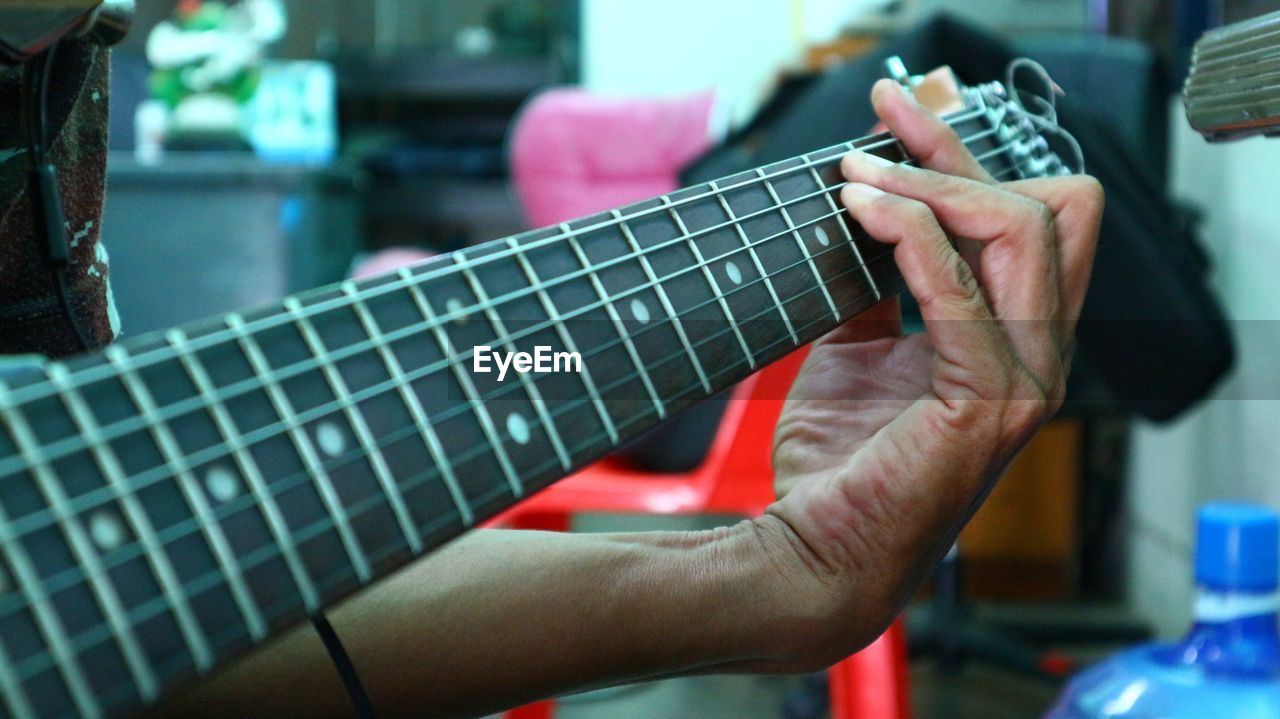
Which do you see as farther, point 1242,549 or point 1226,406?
point 1226,406

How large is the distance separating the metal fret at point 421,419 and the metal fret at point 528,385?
39mm

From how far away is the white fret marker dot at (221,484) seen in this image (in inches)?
12.8

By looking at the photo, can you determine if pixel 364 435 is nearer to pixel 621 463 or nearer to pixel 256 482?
pixel 256 482

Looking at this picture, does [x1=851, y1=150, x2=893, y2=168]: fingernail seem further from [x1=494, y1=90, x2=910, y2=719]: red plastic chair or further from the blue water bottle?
the blue water bottle

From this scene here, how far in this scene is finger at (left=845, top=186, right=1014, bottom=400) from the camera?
0.50 meters

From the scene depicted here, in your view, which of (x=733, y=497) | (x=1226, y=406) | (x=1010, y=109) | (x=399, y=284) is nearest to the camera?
(x=399, y=284)

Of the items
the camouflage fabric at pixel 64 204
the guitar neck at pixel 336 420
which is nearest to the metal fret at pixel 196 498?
the guitar neck at pixel 336 420

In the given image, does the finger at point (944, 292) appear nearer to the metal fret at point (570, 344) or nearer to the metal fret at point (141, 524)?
the metal fret at point (570, 344)

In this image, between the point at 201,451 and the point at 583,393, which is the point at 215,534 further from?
the point at 583,393

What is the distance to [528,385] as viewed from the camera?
0.39 meters

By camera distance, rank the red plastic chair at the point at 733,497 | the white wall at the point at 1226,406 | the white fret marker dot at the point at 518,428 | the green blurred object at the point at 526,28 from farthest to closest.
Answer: the green blurred object at the point at 526,28 < the white wall at the point at 1226,406 < the red plastic chair at the point at 733,497 < the white fret marker dot at the point at 518,428

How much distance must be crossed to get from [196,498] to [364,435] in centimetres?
5

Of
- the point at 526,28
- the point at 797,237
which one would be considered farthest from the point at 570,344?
the point at 526,28

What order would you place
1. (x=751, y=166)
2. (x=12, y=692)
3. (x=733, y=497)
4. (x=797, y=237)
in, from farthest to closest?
(x=751, y=166) < (x=733, y=497) < (x=797, y=237) < (x=12, y=692)
